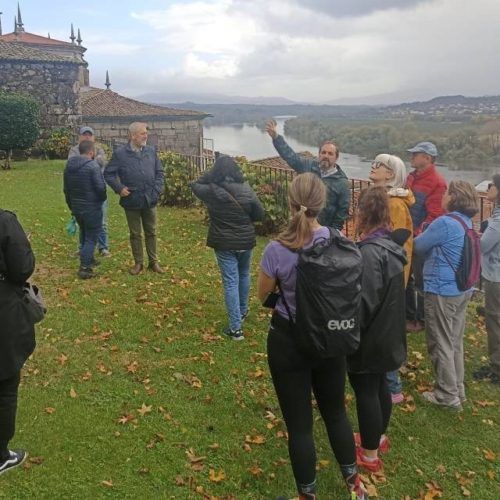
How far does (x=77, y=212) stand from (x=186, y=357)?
8.91 feet

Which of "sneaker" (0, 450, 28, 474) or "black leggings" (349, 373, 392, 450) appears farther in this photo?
"sneaker" (0, 450, 28, 474)

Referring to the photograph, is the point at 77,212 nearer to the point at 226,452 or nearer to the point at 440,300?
the point at 226,452

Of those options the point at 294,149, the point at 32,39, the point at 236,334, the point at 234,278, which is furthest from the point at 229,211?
the point at 32,39

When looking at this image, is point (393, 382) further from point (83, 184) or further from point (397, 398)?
point (83, 184)

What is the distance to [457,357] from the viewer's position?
4.16 m

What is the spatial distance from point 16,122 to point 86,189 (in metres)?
14.3

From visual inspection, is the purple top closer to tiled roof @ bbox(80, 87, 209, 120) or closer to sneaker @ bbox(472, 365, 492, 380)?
sneaker @ bbox(472, 365, 492, 380)

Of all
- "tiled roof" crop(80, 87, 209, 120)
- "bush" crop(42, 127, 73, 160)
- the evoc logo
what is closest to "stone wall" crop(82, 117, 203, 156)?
"tiled roof" crop(80, 87, 209, 120)

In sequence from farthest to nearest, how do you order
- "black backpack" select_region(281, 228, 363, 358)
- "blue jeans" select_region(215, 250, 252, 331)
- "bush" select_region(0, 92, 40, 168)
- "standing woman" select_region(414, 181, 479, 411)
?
"bush" select_region(0, 92, 40, 168) → "blue jeans" select_region(215, 250, 252, 331) → "standing woman" select_region(414, 181, 479, 411) → "black backpack" select_region(281, 228, 363, 358)

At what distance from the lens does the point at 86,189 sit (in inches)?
253

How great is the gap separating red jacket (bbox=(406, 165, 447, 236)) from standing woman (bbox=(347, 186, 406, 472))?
1810 mm

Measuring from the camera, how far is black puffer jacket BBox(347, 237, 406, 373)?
3.01 m

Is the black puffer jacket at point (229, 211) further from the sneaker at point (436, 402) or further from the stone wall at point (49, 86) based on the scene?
the stone wall at point (49, 86)

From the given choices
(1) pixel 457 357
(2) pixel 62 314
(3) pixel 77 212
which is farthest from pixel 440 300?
(3) pixel 77 212
